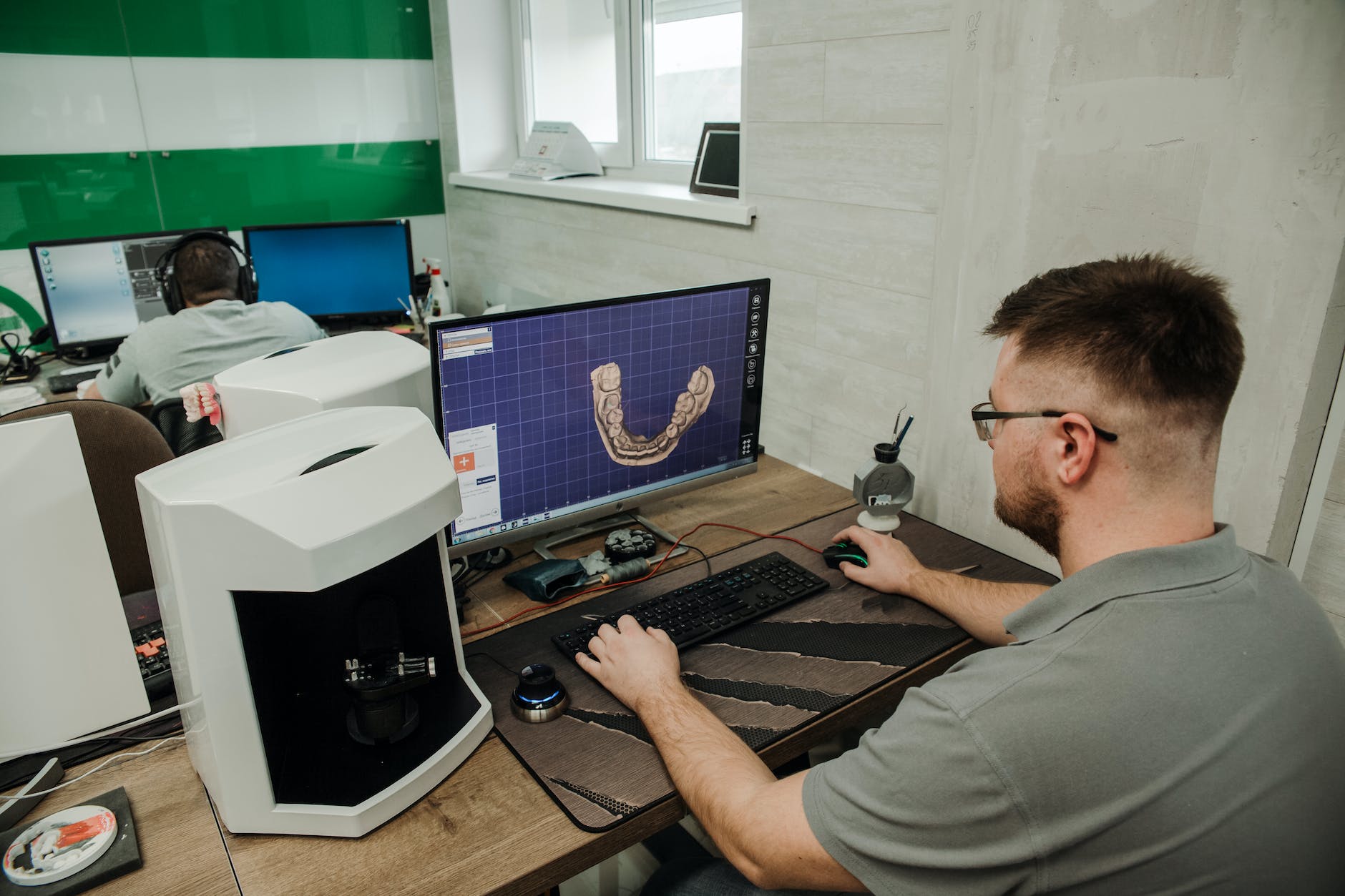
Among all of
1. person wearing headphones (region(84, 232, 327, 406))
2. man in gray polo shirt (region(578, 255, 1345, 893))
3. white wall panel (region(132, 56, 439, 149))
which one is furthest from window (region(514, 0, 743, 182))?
man in gray polo shirt (region(578, 255, 1345, 893))

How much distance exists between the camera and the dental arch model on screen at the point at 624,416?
1.43m

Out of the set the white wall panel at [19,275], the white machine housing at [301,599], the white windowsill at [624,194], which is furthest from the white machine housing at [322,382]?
the white wall panel at [19,275]

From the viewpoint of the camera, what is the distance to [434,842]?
90 centimetres

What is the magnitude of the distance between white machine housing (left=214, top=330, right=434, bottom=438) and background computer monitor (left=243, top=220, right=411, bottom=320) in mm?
1962

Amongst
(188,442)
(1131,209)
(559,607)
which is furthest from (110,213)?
(1131,209)

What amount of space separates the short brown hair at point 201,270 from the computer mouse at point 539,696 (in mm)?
1777

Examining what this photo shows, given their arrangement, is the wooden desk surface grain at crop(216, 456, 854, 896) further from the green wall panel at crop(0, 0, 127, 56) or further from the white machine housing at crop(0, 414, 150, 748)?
the green wall panel at crop(0, 0, 127, 56)

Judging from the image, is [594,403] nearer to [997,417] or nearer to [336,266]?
[997,417]

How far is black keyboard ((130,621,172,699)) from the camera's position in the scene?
3.75 feet

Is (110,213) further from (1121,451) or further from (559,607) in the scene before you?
(1121,451)

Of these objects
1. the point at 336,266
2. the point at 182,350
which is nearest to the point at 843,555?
the point at 182,350

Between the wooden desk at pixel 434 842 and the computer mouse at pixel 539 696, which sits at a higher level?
the computer mouse at pixel 539 696

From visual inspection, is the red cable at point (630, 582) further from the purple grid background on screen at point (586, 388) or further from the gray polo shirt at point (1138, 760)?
the gray polo shirt at point (1138, 760)

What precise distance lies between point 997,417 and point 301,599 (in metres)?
0.84
